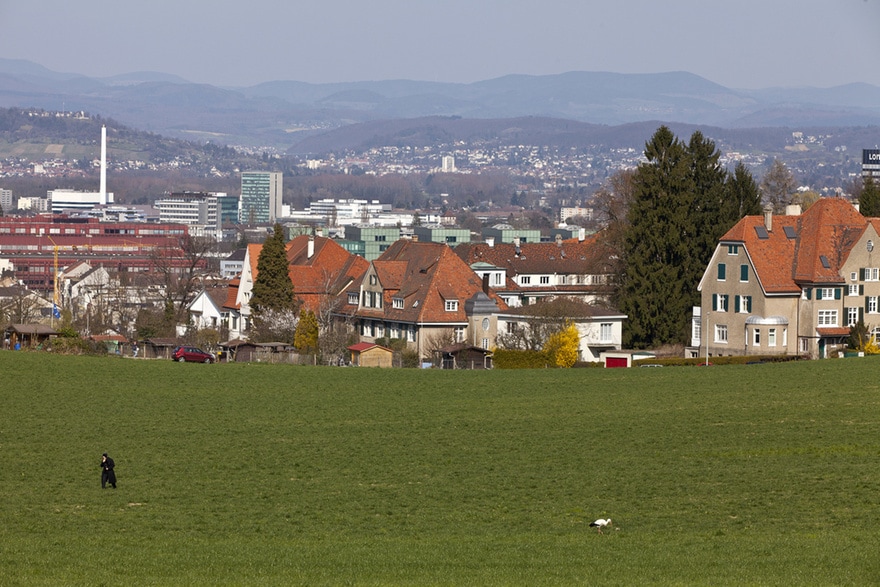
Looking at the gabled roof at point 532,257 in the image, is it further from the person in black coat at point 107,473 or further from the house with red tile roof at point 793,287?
the person in black coat at point 107,473

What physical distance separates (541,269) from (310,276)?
17.9 m

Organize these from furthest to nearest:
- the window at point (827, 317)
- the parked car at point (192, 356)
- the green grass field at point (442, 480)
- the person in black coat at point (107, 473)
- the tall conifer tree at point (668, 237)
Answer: the tall conifer tree at point (668, 237) → the window at point (827, 317) → the parked car at point (192, 356) → the person in black coat at point (107, 473) → the green grass field at point (442, 480)

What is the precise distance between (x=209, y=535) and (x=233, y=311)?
Result: 2645 inches

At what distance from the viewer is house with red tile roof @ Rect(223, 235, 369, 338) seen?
287 feet

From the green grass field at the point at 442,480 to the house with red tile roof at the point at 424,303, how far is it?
21511 mm

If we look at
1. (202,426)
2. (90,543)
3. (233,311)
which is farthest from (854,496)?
(233,311)

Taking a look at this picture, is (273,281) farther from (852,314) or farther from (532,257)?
(852,314)

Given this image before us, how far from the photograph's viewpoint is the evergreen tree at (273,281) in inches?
3177

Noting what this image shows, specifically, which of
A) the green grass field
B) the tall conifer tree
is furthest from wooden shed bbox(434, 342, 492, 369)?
the green grass field

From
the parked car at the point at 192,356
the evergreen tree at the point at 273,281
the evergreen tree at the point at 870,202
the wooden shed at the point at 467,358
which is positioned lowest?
the wooden shed at the point at 467,358

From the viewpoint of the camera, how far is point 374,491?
104 feet

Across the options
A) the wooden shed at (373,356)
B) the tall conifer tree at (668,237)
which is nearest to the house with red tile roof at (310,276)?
the wooden shed at (373,356)

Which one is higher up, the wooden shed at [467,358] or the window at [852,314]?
the window at [852,314]

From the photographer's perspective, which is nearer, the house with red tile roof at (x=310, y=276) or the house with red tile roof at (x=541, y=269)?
the house with red tile roof at (x=310, y=276)
